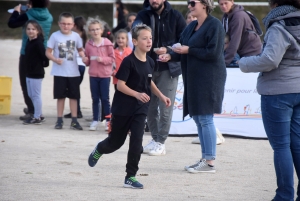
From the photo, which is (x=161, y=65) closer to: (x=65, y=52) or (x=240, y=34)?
(x=240, y=34)

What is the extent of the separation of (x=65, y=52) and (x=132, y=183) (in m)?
4.43

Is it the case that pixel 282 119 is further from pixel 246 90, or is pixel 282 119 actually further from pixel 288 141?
pixel 246 90

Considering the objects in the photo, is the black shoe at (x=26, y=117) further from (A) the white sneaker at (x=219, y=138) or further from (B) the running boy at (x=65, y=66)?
(A) the white sneaker at (x=219, y=138)

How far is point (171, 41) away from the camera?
7582 millimetres

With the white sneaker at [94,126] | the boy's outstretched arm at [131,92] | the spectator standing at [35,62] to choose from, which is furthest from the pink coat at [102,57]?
the boy's outstretched arm at [131,92]

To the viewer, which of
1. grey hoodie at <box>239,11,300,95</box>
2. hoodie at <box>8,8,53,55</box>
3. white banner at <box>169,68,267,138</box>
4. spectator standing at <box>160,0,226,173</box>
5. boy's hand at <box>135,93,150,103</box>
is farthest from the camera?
hoodie at <box>8,8,53,55</box>

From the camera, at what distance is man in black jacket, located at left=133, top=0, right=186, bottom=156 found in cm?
750

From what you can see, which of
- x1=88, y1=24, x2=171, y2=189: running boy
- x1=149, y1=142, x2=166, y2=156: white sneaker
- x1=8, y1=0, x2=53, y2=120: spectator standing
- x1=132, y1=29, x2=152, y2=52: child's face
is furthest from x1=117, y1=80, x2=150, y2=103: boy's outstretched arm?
x1=8, y1=0, x2=53, y2=120: spectator standing

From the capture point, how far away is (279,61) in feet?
15.9

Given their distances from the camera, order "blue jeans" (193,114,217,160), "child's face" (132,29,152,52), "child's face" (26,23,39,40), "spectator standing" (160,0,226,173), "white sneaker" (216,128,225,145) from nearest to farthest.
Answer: "child's face" (132,29,152,52) < "spectator standing" (160,0,226,173) < "blue jeans" (193,114,217,160) < "white sneaker" (216,128,225,145) < "child's face" (26,23,39,40)

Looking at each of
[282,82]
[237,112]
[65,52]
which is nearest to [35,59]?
[65,52]

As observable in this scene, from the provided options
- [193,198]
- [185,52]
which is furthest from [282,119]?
[185,52]

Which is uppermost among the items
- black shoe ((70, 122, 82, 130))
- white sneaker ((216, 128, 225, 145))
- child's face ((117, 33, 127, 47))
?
child's face ((117, 33, 127, 47))

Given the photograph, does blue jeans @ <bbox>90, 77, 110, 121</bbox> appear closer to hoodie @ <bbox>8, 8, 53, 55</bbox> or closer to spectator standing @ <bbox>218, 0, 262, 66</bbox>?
hoodie @ <bbox>8, 8, 53, 55</bbox>
